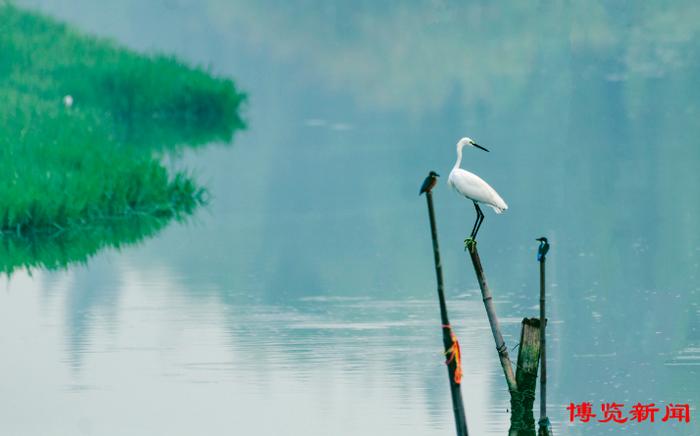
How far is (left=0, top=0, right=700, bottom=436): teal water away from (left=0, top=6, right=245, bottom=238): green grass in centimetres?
99

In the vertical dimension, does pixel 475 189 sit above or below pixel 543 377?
above

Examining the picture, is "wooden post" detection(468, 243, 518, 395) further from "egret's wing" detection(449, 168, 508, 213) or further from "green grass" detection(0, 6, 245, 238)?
"green grass" detection(0, 6, 245, 238)

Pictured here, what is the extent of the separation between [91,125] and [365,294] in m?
17.1

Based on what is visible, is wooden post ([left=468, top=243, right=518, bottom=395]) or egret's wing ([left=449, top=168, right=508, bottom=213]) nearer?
wooden post ([left=468, top=243, right=518, bottom=395])

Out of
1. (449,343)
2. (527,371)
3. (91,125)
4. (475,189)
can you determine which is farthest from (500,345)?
(91,125)

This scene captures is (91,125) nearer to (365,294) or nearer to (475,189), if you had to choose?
(365,294)

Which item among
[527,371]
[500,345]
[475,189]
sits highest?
[475,189]

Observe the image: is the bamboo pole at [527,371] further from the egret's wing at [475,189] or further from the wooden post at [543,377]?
the egret's wing at [475,189]

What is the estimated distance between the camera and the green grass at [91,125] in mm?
23889

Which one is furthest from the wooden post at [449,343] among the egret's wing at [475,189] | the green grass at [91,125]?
the green grass at [91,125]

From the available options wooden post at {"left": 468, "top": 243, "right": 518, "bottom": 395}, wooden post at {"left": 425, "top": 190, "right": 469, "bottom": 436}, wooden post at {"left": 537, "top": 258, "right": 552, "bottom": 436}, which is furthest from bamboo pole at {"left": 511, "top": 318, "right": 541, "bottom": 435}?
wooden post at {"left": 425, "top": 190, "right": 469, "bottom": 436}

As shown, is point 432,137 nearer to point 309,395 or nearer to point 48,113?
point 48,113

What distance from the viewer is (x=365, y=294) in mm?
18625

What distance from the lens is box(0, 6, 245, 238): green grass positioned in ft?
78.4
